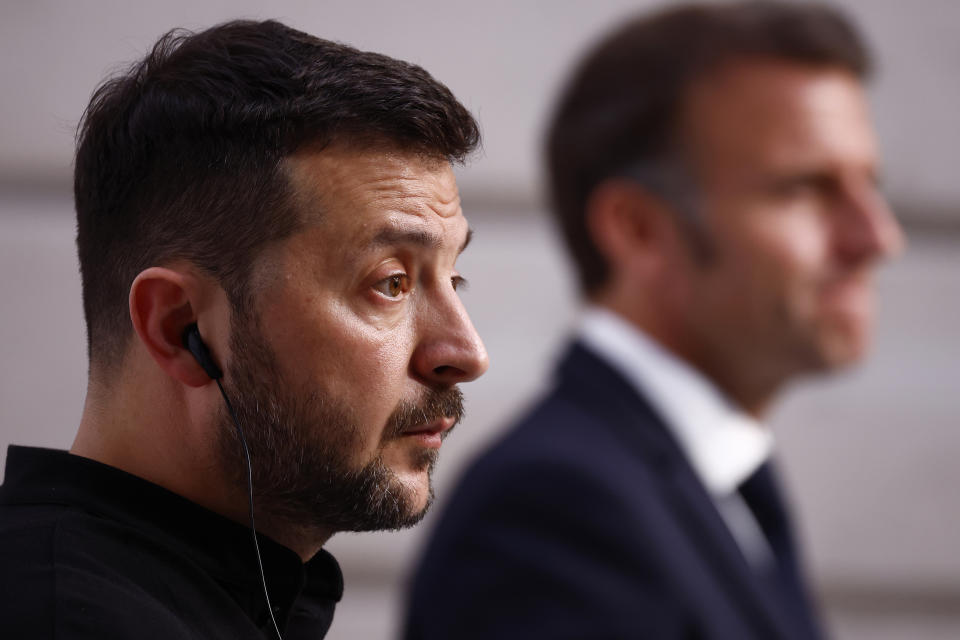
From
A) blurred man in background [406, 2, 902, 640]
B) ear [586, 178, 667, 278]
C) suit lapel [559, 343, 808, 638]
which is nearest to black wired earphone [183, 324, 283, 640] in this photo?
blurred man in background [406, 2, 902, 640]

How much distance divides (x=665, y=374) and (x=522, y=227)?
1.40 meters

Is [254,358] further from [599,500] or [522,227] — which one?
[522,227]

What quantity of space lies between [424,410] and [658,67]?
3.41ft

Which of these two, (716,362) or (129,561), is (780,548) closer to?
(716,362)

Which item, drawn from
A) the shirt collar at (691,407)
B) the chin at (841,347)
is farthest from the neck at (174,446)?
the chin at (841,347)

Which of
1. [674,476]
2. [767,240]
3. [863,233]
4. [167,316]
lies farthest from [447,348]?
[863,233]

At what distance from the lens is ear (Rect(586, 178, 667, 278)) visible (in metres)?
1.97

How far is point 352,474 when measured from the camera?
3.92 ft

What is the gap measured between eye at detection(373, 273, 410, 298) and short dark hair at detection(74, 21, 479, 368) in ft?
0.36

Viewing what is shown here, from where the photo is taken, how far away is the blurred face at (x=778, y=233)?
186 cm

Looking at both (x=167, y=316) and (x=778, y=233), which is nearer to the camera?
(x=167, y=316)

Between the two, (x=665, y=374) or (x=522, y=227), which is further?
(x=522, y=227)

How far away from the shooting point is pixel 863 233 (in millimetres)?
1872

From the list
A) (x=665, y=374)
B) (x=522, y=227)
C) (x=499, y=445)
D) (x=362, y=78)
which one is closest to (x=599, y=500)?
(x=499, y=445)
